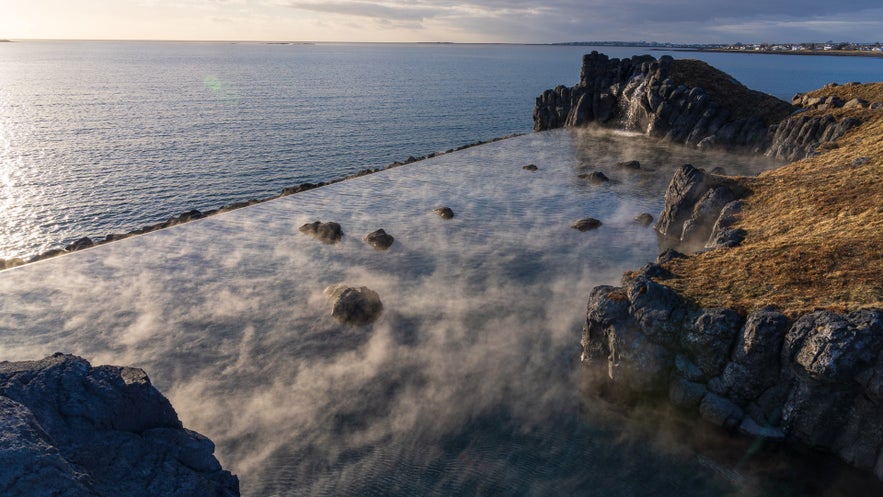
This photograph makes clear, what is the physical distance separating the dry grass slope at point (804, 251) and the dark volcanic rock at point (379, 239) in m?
26.2

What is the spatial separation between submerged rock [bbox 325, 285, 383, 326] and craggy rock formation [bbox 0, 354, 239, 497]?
1842cm

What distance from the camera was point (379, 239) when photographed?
49438 millimetres

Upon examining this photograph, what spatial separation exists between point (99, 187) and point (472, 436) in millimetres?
73006

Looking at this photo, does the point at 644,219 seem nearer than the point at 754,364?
No

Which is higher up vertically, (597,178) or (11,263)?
(597,178)

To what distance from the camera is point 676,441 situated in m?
24.7

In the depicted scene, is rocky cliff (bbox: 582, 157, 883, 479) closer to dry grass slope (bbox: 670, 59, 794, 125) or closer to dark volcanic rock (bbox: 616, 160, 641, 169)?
dark volcanic rock (bbox: 616, 160, 641, 169)

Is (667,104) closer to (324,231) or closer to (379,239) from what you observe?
(379,239)

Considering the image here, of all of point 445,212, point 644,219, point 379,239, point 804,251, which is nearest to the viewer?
point 804,251

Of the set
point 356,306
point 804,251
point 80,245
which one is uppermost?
point 804,251

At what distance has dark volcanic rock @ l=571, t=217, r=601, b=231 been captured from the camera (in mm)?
53250

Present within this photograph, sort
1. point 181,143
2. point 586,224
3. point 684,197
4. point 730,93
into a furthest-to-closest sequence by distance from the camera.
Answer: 1. point 730,93
2. point 181,143
3. point 586,224
4. point 684,197

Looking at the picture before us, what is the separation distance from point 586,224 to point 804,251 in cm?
2387

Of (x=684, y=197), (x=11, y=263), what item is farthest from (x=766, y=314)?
(x=11, y=263)
